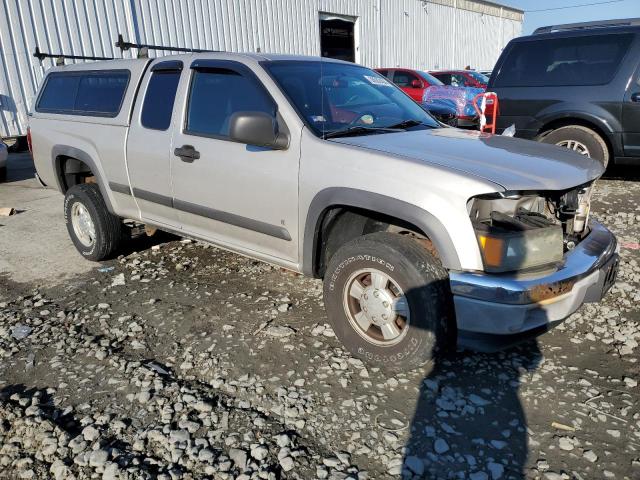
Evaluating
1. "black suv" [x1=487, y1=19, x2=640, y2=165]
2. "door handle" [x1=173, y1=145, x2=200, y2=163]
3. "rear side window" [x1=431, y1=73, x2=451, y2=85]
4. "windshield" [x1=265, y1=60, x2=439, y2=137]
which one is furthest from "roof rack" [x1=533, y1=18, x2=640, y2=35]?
"rear side window" [x1=431, y1=73, x2=451, y2=85]

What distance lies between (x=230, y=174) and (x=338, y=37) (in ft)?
59.6

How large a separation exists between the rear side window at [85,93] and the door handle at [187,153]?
961mm

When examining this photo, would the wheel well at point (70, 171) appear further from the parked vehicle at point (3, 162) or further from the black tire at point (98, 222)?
the parked vehicle at point (3, 162)

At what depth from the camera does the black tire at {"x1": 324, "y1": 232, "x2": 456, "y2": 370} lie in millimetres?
2619

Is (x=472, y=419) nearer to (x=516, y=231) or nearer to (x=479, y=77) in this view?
(x=516, y=231)

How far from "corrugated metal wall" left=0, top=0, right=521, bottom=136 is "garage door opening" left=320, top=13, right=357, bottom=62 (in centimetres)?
33

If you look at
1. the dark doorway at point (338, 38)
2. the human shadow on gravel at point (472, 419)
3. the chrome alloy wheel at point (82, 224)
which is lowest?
the human shadow on gravel at point (472, 419)

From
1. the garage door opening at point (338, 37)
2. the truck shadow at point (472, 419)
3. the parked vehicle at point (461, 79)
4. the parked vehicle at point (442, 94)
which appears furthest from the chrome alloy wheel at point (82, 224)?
the garage door opening at point (338, 37)

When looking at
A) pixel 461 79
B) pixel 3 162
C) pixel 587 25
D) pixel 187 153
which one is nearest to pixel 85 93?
pixel 187 153

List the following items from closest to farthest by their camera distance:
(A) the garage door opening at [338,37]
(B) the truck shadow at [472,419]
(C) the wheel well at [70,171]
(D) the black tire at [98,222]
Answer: (B) the truck shadow at [472,419] → (D) the black tire at [98,222] → (C) the wheel well at [70,171] → (A) the garage door opening at [338,37]

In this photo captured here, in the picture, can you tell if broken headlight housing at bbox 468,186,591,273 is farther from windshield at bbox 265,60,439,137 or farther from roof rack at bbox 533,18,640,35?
roof rack at bbox 533,18,640,35

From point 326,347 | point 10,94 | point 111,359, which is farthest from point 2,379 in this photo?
point 10,94

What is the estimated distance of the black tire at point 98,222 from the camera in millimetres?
4605

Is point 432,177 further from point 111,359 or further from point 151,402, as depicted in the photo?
point 111,359
